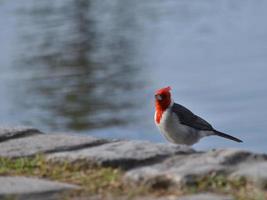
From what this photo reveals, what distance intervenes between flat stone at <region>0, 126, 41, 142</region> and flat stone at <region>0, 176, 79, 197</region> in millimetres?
931

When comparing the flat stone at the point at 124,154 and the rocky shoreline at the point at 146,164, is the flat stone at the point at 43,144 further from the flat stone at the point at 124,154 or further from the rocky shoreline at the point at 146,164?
the flat stone at the point at 124,154

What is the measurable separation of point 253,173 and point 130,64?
11555 millimetres

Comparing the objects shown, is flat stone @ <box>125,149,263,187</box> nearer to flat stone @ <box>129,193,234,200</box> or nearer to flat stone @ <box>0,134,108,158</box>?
flat stone @ <box>129,193,234,200</box>

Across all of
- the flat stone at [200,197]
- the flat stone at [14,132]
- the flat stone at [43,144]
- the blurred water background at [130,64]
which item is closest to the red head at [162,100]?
the blurred water background at [130,64]

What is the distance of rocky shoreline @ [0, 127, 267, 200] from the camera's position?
15.2 ft

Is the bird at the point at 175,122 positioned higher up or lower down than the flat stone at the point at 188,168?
lower down

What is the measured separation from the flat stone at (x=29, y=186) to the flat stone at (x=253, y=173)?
700 millimetres

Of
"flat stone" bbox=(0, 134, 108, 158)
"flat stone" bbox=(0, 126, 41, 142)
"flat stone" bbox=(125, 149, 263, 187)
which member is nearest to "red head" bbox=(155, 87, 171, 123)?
"flat stone" bbox=(0, 126, 41, 142)

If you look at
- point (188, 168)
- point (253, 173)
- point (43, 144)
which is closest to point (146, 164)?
point (188, 168)

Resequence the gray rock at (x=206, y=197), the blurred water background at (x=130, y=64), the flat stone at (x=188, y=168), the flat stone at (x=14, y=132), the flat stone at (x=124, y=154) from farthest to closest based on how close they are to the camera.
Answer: the blurred water background at (x=130, y=64) < the flat stone at (x=14, y=132) < the flat stone at (x=124, y=154) < the flat stone at (x=188, y=168) < the gray rock at (x=206, y=197)

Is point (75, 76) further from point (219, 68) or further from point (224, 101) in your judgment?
point (224, 101)

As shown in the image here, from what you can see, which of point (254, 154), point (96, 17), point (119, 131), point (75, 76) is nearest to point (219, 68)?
point (75, 76)

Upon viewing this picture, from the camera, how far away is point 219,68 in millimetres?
14828

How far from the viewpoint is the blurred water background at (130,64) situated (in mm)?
12070
